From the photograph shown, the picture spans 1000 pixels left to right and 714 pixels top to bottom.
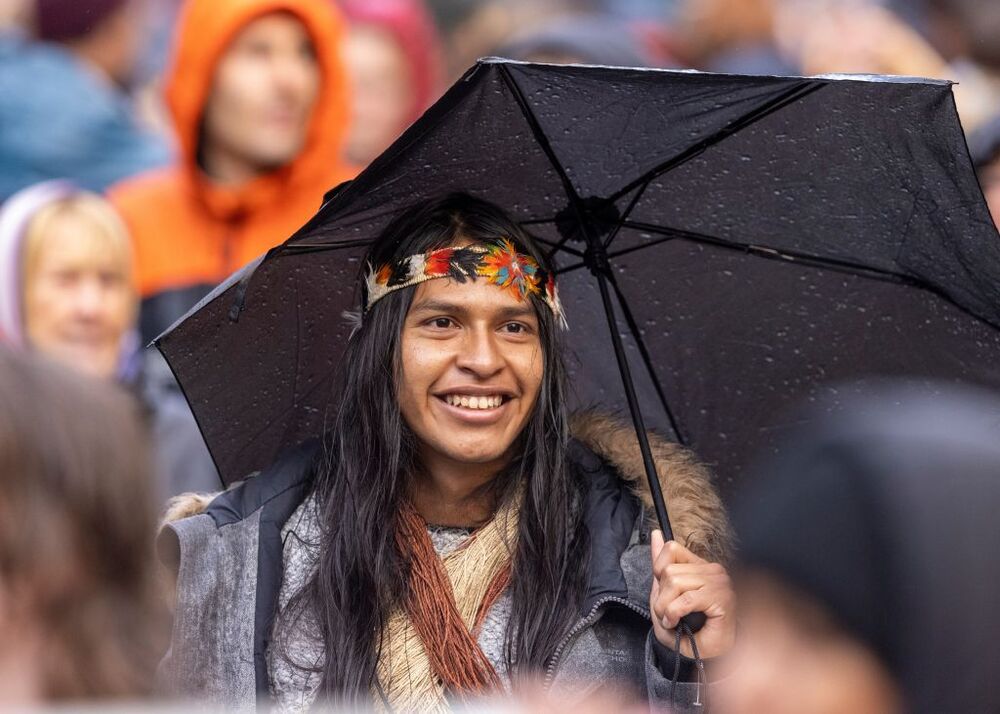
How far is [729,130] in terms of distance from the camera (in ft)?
12.9

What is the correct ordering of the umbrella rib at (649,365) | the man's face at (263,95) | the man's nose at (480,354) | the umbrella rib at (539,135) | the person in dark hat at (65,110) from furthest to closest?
1. the person in dark hat at (65,110)
2. the man's face at (263,95)
3. the umbrella rib at (649,365)
4. the man's nose at (480,354)
5. the umbrella rib at (539,135)

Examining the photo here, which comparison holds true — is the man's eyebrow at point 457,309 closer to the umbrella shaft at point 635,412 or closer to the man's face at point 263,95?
the umbrella shaft at point 635,412

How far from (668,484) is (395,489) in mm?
644

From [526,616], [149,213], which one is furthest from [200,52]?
[526,616]

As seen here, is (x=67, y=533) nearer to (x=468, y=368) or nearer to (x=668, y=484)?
(x=468, y=368)

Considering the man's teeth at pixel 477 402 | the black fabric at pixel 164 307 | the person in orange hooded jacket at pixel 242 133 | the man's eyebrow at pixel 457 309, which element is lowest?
the man's teeth at pixel 477 402

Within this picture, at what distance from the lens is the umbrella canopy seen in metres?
3.74

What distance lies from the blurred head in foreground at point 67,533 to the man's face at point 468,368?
1.87m

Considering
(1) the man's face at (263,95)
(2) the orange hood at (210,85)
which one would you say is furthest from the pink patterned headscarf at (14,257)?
(1) the man's face at (263,95)

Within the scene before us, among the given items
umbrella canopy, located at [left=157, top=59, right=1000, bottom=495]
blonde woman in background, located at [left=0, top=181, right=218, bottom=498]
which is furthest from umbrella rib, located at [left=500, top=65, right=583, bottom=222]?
blonde woman in background, located at [left=0, top=181, right=218, bottom=498]

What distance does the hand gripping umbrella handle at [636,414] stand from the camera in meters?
3.92

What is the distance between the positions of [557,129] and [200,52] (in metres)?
2.61

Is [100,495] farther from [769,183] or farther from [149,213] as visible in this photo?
[149,213]

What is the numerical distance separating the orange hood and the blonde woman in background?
1.42ft
